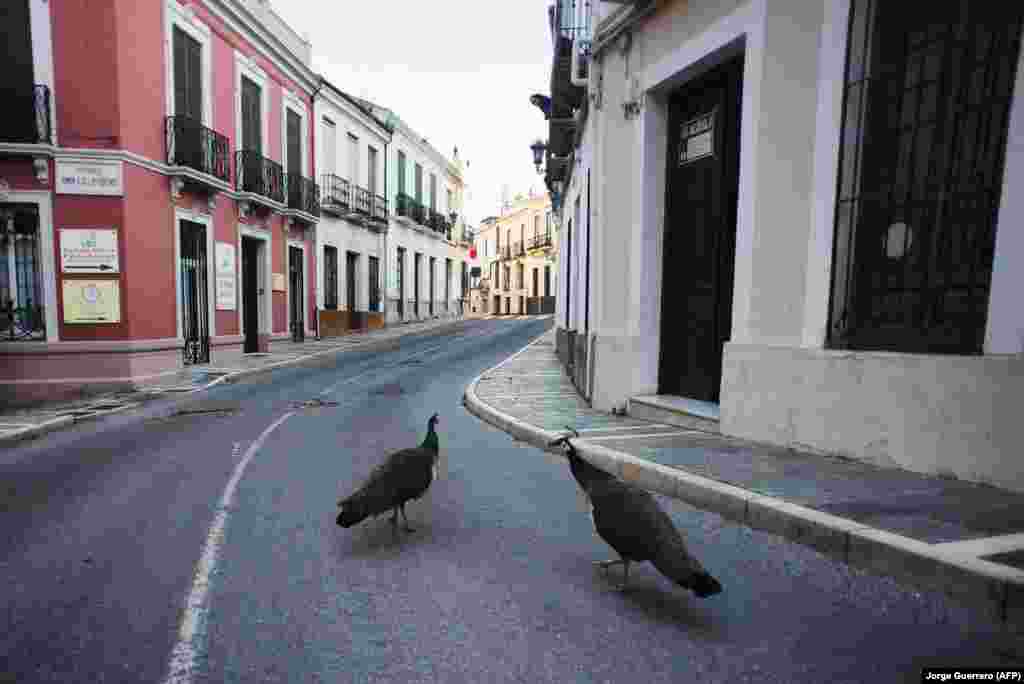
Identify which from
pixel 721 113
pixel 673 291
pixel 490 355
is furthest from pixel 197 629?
pixel 490 355

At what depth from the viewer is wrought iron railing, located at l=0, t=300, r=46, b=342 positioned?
11.6 meters

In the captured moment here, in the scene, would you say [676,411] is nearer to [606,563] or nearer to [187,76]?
[606,563]

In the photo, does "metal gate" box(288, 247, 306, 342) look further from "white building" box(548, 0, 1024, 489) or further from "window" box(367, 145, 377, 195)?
"white building" box(548, 0, 1024, 489)

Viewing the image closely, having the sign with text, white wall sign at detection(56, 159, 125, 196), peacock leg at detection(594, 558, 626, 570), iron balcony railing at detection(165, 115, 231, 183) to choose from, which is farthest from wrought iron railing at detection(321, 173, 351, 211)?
peacock leg at detection(594, 558, 626, 570)

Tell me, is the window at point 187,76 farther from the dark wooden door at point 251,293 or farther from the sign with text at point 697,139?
the sign with text at point 697,139

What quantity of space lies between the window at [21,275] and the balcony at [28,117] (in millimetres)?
1378

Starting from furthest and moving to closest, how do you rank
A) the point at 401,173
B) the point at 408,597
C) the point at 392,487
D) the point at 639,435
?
the point at 401,173
the point at 639,435
the point at 392,487
the point at 408,597

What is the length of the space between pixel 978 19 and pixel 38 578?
315 inches

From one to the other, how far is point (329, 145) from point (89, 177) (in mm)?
12841

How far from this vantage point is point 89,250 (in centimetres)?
1163

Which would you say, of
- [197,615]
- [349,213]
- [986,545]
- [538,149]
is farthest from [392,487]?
[349,213]

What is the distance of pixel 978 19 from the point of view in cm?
463

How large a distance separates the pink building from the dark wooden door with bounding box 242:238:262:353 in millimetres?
2390

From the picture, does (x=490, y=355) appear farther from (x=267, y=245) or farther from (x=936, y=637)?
(x=936, y=637)
